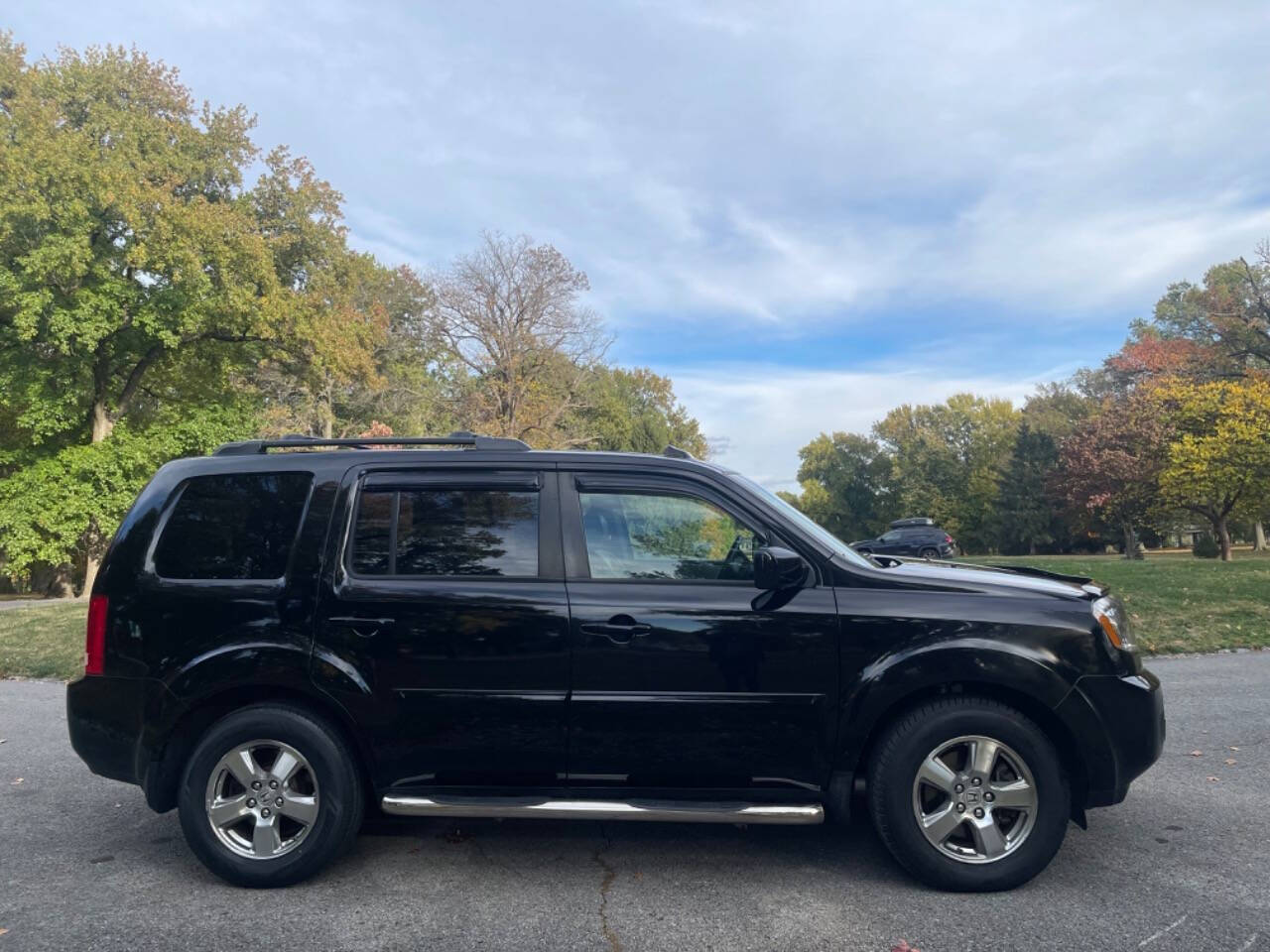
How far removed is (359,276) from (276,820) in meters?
26.7

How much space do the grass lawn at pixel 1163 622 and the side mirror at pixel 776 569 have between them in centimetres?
810

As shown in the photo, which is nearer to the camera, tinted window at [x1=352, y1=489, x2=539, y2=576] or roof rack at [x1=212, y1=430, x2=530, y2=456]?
tinted window at [x1=352, y1=489, x2=539, y2=576]

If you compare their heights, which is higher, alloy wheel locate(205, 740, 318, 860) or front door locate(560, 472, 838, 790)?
front door locate(560, 472, 838, 790)

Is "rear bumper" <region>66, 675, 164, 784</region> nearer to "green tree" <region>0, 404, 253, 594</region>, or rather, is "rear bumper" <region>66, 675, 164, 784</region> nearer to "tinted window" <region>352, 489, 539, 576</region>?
"tinted window" <region>352, 489, 539, 576</region>

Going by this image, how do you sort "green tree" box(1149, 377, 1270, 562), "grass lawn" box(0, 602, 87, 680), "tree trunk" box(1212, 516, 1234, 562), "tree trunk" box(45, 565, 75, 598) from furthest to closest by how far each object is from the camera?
1. "tree trunk" box(1212, 516, 1234, 562)
2. "green tree" box(1149, 377, 1270, 562)
3. "tree trunk" box(45, 565, 75, 598)
4. "grass lawn" box(0, 602, 87, 680)

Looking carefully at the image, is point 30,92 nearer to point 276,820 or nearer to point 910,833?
point 276,820

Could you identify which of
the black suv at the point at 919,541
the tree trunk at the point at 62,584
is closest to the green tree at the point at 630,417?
the black suv at the point at 919,541

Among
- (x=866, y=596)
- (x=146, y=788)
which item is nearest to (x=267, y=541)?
(x=146, y=788)

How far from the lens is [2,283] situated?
67.7 feet

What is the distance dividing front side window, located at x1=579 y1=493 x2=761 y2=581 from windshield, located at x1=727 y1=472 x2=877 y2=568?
0.72 ft

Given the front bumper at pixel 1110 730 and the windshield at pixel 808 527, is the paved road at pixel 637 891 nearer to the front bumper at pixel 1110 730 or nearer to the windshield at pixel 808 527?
the front bumper at pixel 1110 730

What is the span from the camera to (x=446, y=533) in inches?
165

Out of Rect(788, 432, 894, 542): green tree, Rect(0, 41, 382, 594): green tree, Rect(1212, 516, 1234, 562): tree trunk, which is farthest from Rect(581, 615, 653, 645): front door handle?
Rect(788, 432, 894, 542): green tree

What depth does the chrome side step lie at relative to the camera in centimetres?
376
